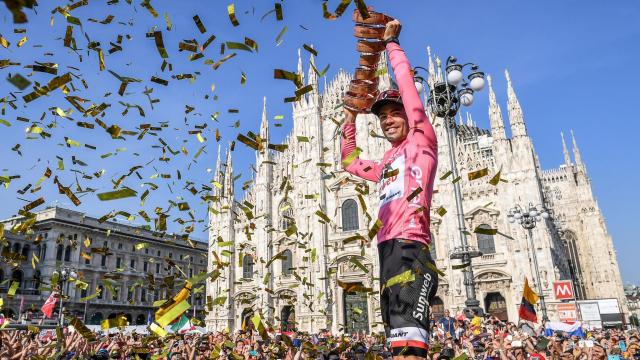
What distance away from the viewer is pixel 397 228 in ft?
12.8

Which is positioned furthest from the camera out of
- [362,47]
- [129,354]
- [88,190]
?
[129,354]

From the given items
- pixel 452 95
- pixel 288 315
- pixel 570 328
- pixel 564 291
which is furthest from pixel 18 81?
pixel 288 315

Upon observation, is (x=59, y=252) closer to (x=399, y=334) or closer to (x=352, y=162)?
(x=352, y=162)

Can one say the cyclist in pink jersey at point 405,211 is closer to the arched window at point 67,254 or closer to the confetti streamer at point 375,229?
the confetti streamer at point 375,229

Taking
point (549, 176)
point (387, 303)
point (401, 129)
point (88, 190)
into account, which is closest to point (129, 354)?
point (88, 190)

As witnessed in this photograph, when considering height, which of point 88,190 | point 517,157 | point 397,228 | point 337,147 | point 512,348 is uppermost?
point 337,147

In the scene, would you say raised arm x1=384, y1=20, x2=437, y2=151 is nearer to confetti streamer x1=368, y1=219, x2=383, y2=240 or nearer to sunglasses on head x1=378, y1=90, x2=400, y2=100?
sunglasses on head x1=378, y1=90, x2=400, y2=100

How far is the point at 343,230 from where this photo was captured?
30906mm

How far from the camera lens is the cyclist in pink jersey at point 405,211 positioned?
3.52 m

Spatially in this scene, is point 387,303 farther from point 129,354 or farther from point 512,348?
point 129,354

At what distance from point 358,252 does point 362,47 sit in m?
26.3

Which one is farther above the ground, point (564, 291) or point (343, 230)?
point (343, 230)

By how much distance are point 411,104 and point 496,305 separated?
2454 cm

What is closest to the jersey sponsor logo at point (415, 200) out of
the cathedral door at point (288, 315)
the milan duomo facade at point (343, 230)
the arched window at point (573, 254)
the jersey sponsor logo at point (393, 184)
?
the jersey sponsor logo at point (393, 184)
